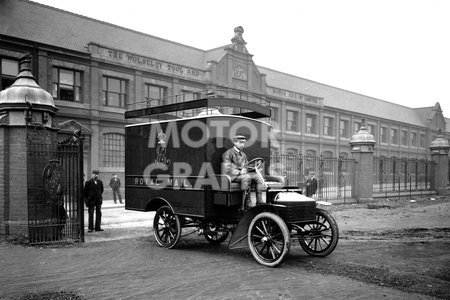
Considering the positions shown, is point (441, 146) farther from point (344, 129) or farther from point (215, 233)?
point (215, 233)

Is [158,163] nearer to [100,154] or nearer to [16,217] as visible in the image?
[16,217]

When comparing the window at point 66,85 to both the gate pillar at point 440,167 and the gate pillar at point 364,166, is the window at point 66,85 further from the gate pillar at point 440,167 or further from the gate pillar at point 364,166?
the gate pillar at point 440,167

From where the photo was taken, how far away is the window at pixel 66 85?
21359mm

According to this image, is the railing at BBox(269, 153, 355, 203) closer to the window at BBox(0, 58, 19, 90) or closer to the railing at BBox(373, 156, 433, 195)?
the railing at BBox(373, 156, 433, 195)

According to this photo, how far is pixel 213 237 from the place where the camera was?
902 centimetres

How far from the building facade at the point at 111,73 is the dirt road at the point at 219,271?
7.07 metres

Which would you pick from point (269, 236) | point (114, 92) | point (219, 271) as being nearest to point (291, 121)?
point (114, 92)

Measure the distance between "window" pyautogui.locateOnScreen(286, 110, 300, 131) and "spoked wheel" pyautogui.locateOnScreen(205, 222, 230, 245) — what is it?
27.6 meters

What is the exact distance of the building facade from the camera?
20.9 m

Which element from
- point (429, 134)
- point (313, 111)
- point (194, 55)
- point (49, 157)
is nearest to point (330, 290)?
point (49, 157)

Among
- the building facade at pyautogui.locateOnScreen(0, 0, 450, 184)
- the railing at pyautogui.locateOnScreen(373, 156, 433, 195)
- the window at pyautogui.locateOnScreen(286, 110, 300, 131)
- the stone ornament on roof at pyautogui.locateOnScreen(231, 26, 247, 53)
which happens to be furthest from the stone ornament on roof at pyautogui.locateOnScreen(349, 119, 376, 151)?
the window at pyautogui.locateOnScreen(286, 110, 300, 131)

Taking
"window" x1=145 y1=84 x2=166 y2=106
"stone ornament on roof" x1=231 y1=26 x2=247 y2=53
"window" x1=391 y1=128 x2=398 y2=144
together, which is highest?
"stone ornament on roof" x1=231 y1=26 x2=247 y2=53

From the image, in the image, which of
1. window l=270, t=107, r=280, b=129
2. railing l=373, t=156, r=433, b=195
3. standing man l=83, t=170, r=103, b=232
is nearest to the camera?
standing man l=83, t=170, r=103, b=232

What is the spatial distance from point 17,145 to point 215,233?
17.9 feet
